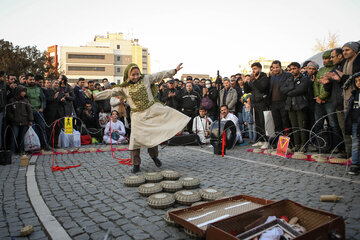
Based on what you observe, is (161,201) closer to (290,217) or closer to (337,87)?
(290,217)

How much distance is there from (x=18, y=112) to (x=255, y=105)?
785 centimetres

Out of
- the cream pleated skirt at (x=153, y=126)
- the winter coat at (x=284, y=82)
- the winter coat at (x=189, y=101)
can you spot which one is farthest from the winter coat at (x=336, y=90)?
the winter coat at (x=189, y=101)

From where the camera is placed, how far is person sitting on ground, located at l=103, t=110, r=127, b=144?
1127 cm

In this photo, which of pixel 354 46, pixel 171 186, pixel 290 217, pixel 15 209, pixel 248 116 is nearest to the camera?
pixel 290 217

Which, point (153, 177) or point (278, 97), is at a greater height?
point (278, 97)

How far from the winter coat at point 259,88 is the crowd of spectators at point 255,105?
0.07 feet

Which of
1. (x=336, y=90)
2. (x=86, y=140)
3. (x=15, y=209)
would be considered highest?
(x=336, y=90)

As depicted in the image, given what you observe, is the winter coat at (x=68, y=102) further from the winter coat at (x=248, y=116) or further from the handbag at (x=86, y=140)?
the winter coat at (x=248, y=116)

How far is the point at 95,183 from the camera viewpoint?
5539 mm

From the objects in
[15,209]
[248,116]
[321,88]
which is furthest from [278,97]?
[15,209]

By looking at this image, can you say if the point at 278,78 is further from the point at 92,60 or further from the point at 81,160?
the point at 92,60

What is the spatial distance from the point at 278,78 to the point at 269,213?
21.5 feet

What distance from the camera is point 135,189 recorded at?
201 inches

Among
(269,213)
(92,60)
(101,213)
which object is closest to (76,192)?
(101,213)
